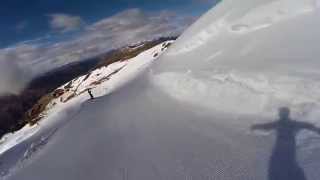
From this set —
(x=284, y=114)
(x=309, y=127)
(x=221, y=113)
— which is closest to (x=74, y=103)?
(x=221, y=113)

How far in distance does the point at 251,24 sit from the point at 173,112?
6073 millimetres

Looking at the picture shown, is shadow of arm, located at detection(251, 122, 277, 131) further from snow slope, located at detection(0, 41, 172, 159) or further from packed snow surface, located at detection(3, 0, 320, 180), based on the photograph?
snow slope, located at detection(0, 41, 172, 159)

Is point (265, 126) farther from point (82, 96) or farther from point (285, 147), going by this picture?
point (82, 96)

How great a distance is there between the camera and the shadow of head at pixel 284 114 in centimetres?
1249

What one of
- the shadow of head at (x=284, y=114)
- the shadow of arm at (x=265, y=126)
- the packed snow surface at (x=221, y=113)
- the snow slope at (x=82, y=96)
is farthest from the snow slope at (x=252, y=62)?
the snow slope at (x=82, y=96)

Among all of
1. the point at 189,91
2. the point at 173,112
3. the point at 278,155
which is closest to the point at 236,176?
the point at 278,155

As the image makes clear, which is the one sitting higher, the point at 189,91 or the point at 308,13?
the point at 308,13

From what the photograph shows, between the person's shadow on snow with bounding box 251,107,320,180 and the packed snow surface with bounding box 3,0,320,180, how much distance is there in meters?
0.03

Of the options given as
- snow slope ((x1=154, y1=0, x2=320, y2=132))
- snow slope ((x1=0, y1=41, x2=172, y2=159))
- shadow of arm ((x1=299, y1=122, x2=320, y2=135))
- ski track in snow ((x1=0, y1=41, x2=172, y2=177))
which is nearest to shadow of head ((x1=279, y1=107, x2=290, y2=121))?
snow slope ((x1=154, y1=0, x2=320, y2=132))

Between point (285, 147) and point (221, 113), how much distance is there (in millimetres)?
4024

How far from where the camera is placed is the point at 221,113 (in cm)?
1482

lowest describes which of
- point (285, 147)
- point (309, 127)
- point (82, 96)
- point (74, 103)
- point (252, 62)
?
point (82, 96)

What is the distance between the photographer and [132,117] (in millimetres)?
18359

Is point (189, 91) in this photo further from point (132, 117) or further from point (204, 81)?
point (132, 117)
